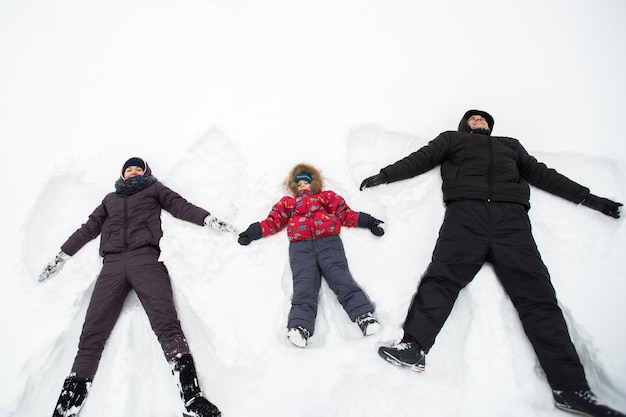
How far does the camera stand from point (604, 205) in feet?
9.08

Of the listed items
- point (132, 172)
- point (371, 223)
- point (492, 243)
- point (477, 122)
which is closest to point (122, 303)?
point (132, 172)

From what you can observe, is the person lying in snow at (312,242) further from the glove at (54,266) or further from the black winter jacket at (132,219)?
the glove at (54,266)

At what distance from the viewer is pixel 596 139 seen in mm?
3146

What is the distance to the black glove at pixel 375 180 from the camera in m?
2.88

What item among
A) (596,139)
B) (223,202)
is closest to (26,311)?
(223,202)

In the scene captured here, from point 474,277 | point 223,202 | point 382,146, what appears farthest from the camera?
point 382,146

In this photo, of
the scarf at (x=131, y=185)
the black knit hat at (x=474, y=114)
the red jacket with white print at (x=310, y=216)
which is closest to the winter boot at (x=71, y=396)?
the scarf at (x=131, y=185)

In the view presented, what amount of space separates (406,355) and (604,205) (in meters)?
2.18

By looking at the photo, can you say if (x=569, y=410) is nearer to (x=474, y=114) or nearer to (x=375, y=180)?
(x=375, y=180)

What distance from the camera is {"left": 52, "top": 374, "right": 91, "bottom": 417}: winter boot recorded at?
215 cm

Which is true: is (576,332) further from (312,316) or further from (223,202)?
(223,202)

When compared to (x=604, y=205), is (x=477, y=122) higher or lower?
higher

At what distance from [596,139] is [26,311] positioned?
5265 millimetres

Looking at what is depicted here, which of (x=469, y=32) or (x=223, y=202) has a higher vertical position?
(x=469, y=32)
